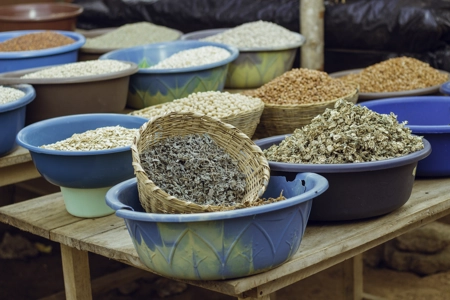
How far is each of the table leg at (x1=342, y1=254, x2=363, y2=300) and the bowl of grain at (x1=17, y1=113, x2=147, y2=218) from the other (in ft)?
4.18

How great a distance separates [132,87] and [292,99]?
0.70 m

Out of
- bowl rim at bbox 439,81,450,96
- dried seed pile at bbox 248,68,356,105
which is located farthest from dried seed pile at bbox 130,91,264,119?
bowl rim at bbox 439,81,450,96

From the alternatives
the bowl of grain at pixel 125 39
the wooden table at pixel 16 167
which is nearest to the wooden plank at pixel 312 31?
the bowl of grain at pixel 125 39

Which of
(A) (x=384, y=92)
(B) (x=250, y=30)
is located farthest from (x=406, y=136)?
(B) (x=250, y=30)

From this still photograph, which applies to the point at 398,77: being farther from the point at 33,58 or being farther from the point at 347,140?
the point at 33,58

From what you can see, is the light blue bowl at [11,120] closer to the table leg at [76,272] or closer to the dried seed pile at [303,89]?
the table leg at [76,272]

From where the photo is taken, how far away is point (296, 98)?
2436 millimetres

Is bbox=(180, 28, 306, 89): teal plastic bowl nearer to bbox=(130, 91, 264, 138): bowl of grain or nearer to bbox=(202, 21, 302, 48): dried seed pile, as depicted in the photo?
bbox=(202, 21, 302, 48): dried seed pile

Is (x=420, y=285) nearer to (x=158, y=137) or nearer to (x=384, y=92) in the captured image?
(x=384, y=92)

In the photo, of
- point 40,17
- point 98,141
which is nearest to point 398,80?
point 98,141

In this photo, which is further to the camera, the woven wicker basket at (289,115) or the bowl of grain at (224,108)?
the woven wicker basket at (289,115)

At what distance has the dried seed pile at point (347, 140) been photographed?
176cm

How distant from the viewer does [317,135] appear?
72.3 inches

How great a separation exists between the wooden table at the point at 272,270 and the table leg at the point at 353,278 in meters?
0.91
